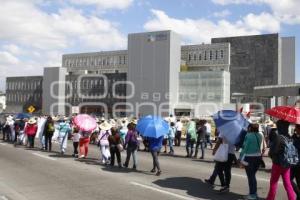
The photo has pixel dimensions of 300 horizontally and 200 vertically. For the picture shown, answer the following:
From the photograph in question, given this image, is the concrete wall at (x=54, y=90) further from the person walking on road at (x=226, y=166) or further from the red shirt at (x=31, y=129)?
the person walking on road at (x=226, y=166)

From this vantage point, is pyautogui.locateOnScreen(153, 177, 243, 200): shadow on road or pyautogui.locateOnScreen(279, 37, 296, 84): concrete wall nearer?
pyautogui.locateOnScreen(153, 177, 243, 200): shadow on road

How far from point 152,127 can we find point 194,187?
2844 millimetres

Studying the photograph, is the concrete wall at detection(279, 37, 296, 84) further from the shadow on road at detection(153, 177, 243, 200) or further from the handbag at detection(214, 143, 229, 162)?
the handbag at detection(214, 143, 229, 162)

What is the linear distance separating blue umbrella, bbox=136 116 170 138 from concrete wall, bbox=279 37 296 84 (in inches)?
5325

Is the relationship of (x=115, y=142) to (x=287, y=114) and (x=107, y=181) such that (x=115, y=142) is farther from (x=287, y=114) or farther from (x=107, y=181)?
(x=287, y=114)

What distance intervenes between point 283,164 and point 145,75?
11537 cm

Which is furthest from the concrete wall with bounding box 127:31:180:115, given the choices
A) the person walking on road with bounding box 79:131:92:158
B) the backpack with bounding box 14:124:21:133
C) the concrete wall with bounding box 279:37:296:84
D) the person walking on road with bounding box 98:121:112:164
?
the person walking on road with bounding box 98:121:112:164

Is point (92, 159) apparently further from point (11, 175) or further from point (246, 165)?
point (246, 165)

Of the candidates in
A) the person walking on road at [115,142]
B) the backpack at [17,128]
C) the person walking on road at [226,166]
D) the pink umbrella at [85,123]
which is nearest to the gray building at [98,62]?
the backpack at [17,128]

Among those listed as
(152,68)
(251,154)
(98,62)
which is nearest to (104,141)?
(251,154)

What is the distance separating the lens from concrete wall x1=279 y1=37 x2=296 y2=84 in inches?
5625

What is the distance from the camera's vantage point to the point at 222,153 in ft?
36.4

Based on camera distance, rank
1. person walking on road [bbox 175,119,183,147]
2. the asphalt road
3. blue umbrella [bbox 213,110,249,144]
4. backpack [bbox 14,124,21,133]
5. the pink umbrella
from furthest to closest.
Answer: person walking on road [bbox 175,119,183,147], backpack [bbox 14,124,21,133], the pink umbrella, blue umbrella [bbox 213,110,249,144], the asphalt road

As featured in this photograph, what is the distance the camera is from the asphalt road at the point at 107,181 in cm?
1052
